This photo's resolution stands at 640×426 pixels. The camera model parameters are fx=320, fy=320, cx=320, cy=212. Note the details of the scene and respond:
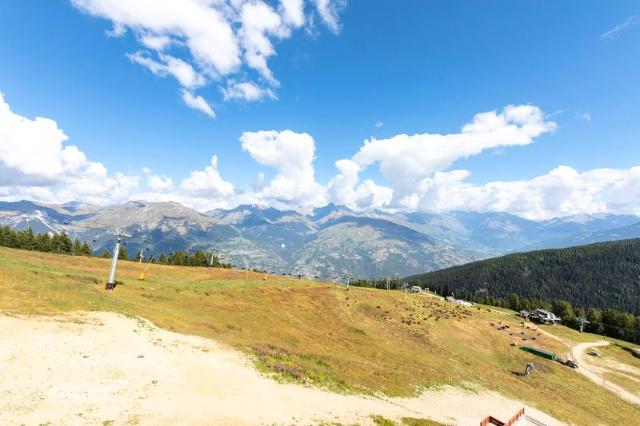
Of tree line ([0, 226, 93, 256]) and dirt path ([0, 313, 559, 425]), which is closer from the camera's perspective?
dirt path ([0, 313, 559, 425])

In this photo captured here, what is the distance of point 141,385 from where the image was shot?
25.1m

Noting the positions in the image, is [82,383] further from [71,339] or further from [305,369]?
[305,369]

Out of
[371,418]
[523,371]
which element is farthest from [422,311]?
[371,418]

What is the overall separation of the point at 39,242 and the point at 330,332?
14822 centimetres

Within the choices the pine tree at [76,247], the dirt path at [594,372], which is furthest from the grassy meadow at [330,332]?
the pine tree at [76,247]

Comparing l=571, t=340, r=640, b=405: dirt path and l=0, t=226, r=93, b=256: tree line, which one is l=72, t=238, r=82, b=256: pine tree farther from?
l=571, t=340, r=640, b=405: dirt path

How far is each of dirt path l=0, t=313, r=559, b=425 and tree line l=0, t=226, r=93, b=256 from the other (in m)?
137

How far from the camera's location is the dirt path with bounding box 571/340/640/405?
242 feet

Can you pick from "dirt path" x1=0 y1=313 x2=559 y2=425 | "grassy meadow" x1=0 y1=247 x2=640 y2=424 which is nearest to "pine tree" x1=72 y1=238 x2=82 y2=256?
"grassy meadow" x1=0 y1=247 x2=640 y2=424

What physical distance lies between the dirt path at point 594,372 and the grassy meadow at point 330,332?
5535 mm

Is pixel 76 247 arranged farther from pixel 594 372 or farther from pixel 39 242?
pixel 594 372

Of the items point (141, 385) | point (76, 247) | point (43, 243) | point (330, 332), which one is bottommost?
point (330, 332)

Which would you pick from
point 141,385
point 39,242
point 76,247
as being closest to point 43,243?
point 39,242

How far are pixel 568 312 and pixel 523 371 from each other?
14623 cm
